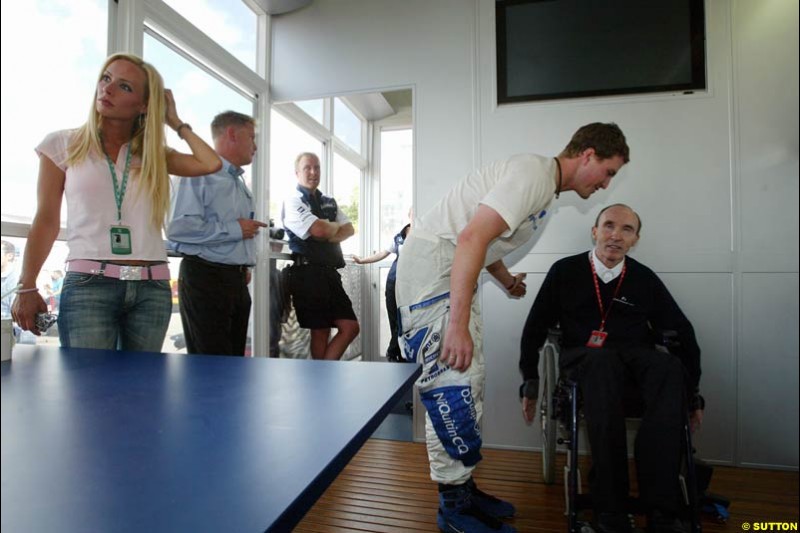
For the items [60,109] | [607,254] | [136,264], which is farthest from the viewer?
[607,254]

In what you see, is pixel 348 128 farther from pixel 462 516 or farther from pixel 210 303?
pixel 462 516

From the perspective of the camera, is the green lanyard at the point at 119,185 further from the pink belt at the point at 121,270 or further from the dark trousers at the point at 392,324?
the dark trousers at the point at 392,324

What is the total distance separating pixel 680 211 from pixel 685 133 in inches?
15.1

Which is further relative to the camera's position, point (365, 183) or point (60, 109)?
point (365, 183)

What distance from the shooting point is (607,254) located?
208cm

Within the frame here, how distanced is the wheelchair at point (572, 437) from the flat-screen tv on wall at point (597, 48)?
128 cm

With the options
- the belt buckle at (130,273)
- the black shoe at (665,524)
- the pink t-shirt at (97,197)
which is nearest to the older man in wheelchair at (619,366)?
the black shoe at (665,524)

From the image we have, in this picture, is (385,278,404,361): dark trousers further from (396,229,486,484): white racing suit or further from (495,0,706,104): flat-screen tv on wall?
(495,0,706,104): flat-screen tv on wall

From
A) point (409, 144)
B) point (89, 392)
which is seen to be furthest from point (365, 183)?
point (89, 392)

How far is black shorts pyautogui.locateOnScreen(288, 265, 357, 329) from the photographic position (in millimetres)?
2488

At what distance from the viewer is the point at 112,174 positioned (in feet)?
1.73

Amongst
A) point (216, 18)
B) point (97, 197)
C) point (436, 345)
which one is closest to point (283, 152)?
point (216, 18)

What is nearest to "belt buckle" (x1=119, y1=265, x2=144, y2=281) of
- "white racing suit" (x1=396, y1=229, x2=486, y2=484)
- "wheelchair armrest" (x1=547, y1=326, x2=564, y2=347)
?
"white racing suit" (x1=396, y1=229, x2=486, y2=484)

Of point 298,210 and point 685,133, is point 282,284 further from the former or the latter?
point 685,133
